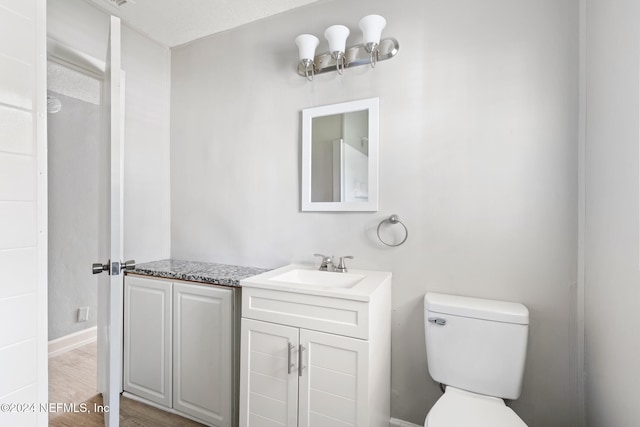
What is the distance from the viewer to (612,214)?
1.09m

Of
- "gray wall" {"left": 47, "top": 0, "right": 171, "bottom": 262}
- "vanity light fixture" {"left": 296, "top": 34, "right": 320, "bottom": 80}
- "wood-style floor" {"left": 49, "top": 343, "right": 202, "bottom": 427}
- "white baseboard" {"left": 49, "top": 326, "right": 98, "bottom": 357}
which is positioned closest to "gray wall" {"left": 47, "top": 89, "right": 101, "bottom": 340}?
"white baseboard" {"left": 49, "top": 326, "right": 98, "bottom": 357}

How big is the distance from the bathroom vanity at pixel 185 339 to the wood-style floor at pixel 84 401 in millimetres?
55

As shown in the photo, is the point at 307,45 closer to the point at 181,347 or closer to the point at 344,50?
the point at 344,50

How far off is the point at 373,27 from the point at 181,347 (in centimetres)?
209

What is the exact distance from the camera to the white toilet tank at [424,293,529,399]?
1280 millimetres

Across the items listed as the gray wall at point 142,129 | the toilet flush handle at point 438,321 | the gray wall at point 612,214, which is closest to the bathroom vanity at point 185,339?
the gray wall at point 142,129

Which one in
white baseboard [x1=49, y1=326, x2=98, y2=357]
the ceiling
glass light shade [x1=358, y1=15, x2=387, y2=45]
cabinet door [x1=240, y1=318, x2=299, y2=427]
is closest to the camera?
cabinet door [x1=240, y1=318, x2=299, y2=427]

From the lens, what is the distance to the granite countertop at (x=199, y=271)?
1646 mm

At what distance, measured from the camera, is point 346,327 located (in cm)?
126

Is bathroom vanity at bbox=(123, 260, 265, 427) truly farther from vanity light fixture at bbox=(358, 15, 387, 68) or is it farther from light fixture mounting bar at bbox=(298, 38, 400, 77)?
vanity light fixture at bbox=(358, 15, 387, 68)

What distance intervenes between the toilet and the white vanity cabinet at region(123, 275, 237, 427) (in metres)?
1.05

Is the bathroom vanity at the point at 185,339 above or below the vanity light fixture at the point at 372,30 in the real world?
below

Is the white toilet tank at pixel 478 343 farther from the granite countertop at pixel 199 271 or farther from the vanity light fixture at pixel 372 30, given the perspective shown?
the vanity light fixture at pixel 372 30

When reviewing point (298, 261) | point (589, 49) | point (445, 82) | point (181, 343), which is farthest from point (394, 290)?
point (589, 49)
